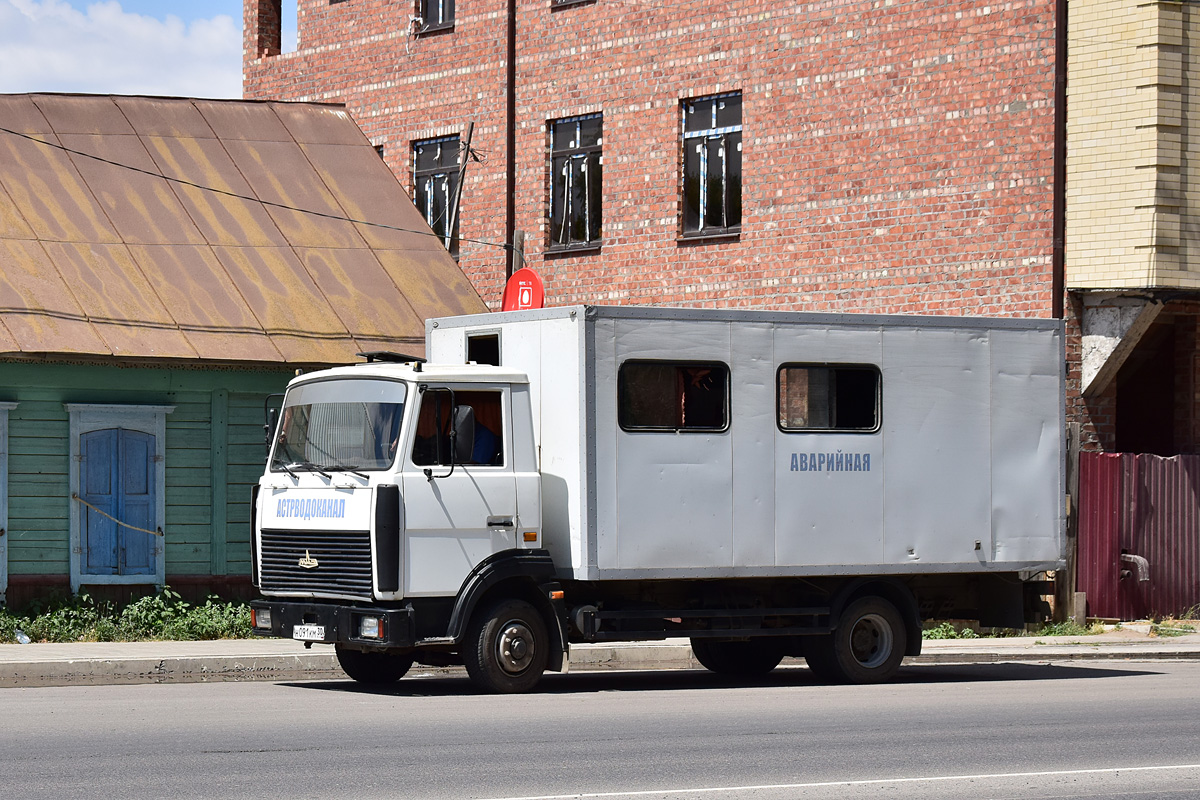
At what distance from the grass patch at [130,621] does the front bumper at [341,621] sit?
4.16 meters

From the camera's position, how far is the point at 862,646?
14883 mm

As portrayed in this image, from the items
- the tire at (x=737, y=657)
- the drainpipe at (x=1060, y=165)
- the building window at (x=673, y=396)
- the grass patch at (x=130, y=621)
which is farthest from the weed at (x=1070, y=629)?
the grass patch at (x=130, y=621)

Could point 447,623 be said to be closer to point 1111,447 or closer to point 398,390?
point 398,390

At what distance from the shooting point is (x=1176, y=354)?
69.8 ft

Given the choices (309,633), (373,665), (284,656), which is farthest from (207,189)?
(309,633)

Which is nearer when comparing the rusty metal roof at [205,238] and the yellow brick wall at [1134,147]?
the rusty metal roof at [205,238]

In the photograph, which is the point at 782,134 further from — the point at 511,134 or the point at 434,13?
the point at 434,13

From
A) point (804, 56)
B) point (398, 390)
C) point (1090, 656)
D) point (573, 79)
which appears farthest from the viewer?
point (573, 79)

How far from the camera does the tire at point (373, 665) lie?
14367 mm

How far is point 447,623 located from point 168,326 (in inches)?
245

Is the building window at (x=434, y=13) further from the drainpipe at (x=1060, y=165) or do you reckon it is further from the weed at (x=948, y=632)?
the weed at (x=948, y=632)

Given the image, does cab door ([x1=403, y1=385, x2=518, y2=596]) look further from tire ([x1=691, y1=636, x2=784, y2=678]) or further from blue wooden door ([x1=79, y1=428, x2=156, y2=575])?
blue wooden door ([x1=79, y1=428, x2=156, y2=575])

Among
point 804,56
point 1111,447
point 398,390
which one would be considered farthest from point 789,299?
point 398,390

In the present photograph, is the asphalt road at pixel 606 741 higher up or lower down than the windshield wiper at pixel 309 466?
lower down
